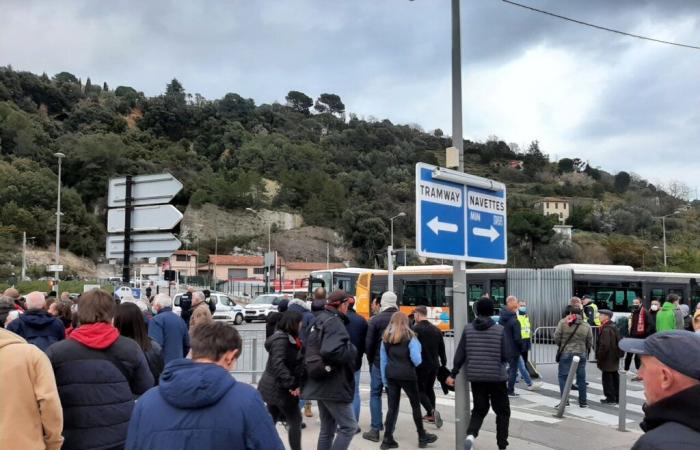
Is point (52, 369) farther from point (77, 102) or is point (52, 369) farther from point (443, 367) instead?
point (77, 102)

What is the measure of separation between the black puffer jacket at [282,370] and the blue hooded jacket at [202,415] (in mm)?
3405

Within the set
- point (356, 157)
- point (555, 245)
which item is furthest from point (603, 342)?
point (356, 157)

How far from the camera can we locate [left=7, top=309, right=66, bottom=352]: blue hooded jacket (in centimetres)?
599

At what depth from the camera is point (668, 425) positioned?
2.01m

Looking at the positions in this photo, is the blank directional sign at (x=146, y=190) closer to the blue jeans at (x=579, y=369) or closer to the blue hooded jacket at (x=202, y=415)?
the blue hooded jacket at (x=202, y=415)

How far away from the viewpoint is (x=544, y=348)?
18.1 m

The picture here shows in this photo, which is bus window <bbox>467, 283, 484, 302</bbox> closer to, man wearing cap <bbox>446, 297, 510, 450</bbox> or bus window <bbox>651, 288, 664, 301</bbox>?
bus window <bbox>651, 288, 664, 301</bbox>

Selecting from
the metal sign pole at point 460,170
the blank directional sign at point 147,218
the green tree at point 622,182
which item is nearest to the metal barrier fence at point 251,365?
the blank directional sign at point 147,218

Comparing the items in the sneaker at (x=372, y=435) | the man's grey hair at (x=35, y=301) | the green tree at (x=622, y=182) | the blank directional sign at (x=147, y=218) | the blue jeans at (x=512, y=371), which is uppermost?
the green tree at (x=622, y=182)

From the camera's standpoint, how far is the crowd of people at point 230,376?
2.48 metres

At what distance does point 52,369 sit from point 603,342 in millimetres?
9664

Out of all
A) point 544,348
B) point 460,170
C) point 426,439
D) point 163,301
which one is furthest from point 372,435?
point 544,348

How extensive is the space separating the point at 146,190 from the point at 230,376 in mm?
Answer: 7227

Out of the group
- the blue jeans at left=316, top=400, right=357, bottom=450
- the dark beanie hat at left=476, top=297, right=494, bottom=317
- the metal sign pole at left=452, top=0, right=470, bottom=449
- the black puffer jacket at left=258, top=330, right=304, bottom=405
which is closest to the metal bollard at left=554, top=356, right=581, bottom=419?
the dark beanie hat at left=476, top=297, right=494, bottom=317
